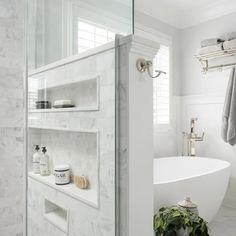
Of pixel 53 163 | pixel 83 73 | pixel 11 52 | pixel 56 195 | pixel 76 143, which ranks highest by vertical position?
pixel 11 52

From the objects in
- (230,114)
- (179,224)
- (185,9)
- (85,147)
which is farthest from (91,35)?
(185,9)

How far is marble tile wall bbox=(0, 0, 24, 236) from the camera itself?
1321 millimetres

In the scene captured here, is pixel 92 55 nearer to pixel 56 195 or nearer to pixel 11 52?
pixel 11 52

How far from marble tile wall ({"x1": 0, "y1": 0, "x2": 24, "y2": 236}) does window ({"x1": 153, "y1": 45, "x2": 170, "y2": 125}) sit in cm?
209

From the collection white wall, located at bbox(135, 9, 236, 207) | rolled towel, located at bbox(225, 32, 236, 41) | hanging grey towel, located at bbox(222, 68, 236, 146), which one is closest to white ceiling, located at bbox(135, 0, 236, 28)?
white wall, located at bbox(135, 9, 236, 207)

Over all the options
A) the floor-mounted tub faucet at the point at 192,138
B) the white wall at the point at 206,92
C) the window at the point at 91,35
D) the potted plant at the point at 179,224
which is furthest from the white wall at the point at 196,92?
the window at the point at 91,35

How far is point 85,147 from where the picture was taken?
1296mm

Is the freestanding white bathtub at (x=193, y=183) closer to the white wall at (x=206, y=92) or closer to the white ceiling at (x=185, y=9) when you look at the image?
the white wall at (x=206, y=92)

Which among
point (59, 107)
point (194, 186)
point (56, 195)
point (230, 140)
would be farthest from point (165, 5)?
point (56, 195)

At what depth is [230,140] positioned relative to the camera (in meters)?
2.85

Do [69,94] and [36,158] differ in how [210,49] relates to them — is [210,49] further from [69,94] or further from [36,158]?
[36,158]

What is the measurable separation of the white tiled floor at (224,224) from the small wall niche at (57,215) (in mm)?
1534

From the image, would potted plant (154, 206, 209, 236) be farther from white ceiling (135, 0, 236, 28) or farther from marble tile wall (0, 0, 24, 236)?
white ceiling (135, 0, 236, 28)

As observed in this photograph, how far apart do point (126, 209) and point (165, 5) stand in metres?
2.90
